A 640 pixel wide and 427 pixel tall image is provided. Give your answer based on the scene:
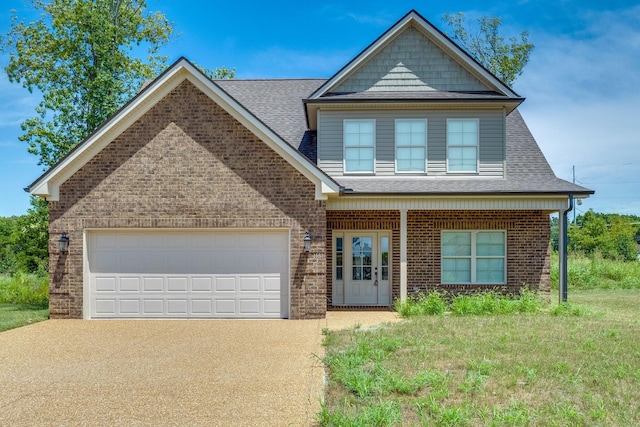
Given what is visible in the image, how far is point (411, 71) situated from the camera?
15.2 m

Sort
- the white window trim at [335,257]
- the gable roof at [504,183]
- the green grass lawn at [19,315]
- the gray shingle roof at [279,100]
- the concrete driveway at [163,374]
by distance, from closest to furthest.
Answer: the concrete driveway at [163,374], the green grass lawn at [19,315], the gable roof at [504,183], the white window trim at [335,257], the gray shingle roof at [279,100]

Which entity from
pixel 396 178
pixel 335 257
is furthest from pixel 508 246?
pixel 335 257

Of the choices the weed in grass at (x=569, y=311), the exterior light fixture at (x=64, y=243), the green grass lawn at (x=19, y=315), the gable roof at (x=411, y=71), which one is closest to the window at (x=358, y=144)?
the gable roof at (x=411, y=71)

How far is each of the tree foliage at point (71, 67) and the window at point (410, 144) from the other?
34.9ft

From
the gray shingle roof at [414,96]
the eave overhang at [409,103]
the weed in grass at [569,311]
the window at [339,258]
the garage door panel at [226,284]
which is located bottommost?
the weed in grass at [569,311]

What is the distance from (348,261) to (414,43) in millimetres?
6521

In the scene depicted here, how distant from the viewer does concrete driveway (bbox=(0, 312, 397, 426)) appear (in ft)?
19.6

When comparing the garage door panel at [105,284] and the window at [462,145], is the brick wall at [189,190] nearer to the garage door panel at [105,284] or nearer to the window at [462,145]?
the garage door panel at [105,284]

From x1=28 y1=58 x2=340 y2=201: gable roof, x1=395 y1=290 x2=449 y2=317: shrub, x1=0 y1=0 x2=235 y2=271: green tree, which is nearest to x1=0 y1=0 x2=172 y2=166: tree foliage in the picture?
x1=0 y1=0 x2=235 y2=271: green tree

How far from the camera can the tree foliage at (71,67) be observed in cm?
1902

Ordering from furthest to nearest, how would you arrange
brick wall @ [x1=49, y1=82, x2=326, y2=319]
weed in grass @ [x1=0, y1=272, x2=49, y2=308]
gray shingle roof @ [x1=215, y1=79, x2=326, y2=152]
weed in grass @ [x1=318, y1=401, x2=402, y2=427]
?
weed in grass @ [x1=0, y1=272, x2=49, y2=308], gray shingle roof @ [x1=215, y1=79, x2=326, y2=152], brick wall @ [x1=49, y1=82, x2=326, y2=319], weed in grass @ [x1=318, y1=401, x2=402, y2=427]

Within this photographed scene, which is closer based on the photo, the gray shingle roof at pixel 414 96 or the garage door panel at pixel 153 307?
the garage door panel at pixel 153 307

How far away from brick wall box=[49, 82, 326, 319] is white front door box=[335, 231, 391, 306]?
260 cm

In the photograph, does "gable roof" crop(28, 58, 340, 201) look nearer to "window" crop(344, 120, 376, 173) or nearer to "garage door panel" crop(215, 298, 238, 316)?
"window" crop(344, 120, 376, 173)
